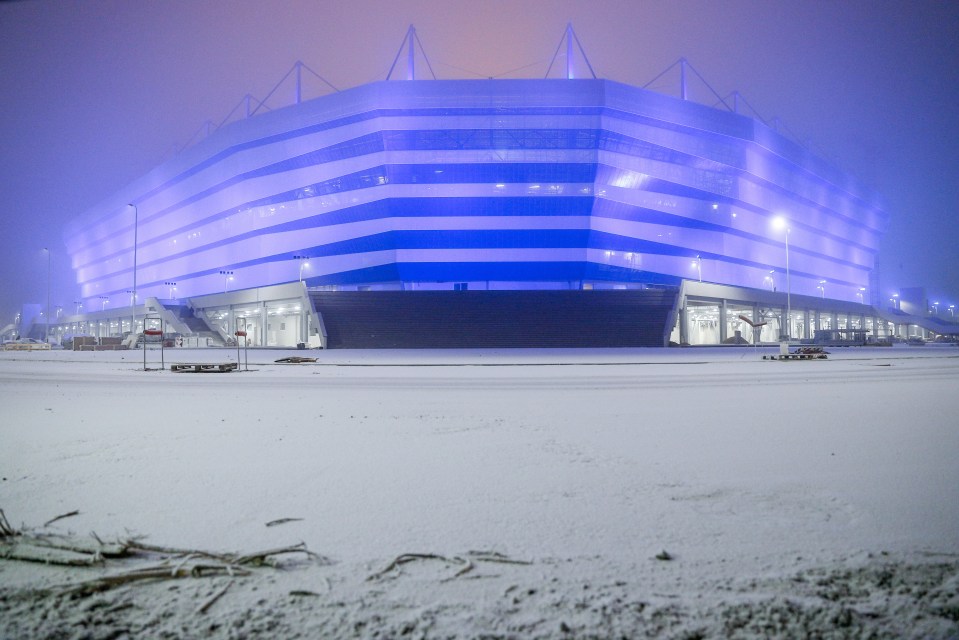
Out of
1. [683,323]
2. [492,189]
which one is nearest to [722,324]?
[683,323]

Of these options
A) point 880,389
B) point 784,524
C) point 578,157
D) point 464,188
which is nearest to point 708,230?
point 578,157

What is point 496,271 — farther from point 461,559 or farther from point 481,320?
point 461,559

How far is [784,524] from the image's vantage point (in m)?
2.73

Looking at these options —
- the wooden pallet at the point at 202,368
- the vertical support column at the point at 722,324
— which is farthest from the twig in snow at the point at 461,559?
the vertical support column at the point at 722,324

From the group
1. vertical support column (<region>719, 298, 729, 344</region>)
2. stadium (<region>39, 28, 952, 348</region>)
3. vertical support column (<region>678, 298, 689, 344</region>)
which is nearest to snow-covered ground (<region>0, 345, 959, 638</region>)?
vertical support column (<region>678, 298, 689, 344</region>)

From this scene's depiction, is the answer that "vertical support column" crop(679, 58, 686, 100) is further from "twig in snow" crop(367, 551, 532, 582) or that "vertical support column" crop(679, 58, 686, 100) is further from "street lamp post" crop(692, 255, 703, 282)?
"twig in snow" crop(367, 551, 532, 582)

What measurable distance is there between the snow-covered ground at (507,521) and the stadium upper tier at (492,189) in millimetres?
57403

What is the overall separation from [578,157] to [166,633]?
214 ft

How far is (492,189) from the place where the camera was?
207ft

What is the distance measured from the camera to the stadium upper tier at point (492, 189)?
2464 inches

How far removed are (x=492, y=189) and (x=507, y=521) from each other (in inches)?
2459

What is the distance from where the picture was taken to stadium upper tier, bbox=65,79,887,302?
205ft

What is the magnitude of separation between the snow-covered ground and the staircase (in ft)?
104

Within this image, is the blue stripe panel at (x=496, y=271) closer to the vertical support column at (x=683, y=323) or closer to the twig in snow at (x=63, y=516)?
the vertical support column at (x=683, y=323)
